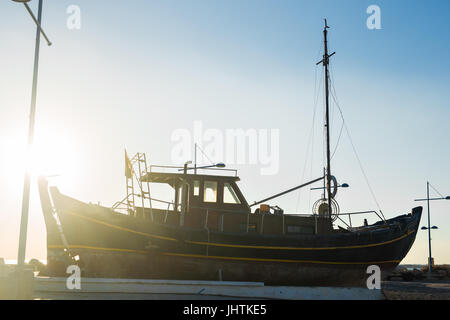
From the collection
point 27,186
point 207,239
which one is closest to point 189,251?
point 207,239

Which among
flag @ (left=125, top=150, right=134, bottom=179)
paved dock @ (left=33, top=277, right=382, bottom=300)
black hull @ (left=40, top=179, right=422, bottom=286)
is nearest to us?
paved dock @ (left=33, top=277, right=382, bottom=300)

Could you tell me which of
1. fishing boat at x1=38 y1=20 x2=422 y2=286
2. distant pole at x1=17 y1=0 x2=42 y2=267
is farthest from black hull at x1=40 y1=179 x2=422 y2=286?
distant pole at x1=17 y1=0 x2=42 y2=267

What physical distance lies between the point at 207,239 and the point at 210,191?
2629 mm

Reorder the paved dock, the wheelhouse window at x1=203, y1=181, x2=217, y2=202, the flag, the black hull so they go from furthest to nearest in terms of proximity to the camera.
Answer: the wheelhouse window at x1=203, y1=181, x2=217, y2=202 < the flag < the black hull < the paved dock

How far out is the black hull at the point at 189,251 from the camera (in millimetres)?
15984

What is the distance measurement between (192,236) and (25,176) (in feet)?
24.7

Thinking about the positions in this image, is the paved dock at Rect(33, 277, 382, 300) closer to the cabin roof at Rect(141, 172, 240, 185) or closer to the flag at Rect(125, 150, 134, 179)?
the flag at Rect(125, 150, 134, 179)

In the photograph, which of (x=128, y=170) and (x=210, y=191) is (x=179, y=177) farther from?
(x=128, y=170)

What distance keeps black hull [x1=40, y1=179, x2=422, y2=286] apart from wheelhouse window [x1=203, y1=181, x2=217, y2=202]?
207 centimetres

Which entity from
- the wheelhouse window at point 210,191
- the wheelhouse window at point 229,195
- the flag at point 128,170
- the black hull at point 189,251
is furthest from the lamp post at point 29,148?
the wheelhouse window at point 229,195

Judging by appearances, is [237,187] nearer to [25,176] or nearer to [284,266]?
[284,266]

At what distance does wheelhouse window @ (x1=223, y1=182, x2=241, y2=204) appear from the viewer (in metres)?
19.1

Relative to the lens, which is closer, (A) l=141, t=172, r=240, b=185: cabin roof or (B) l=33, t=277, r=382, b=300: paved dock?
(B) l=33, t=277, r=382, b=300: paved dock
